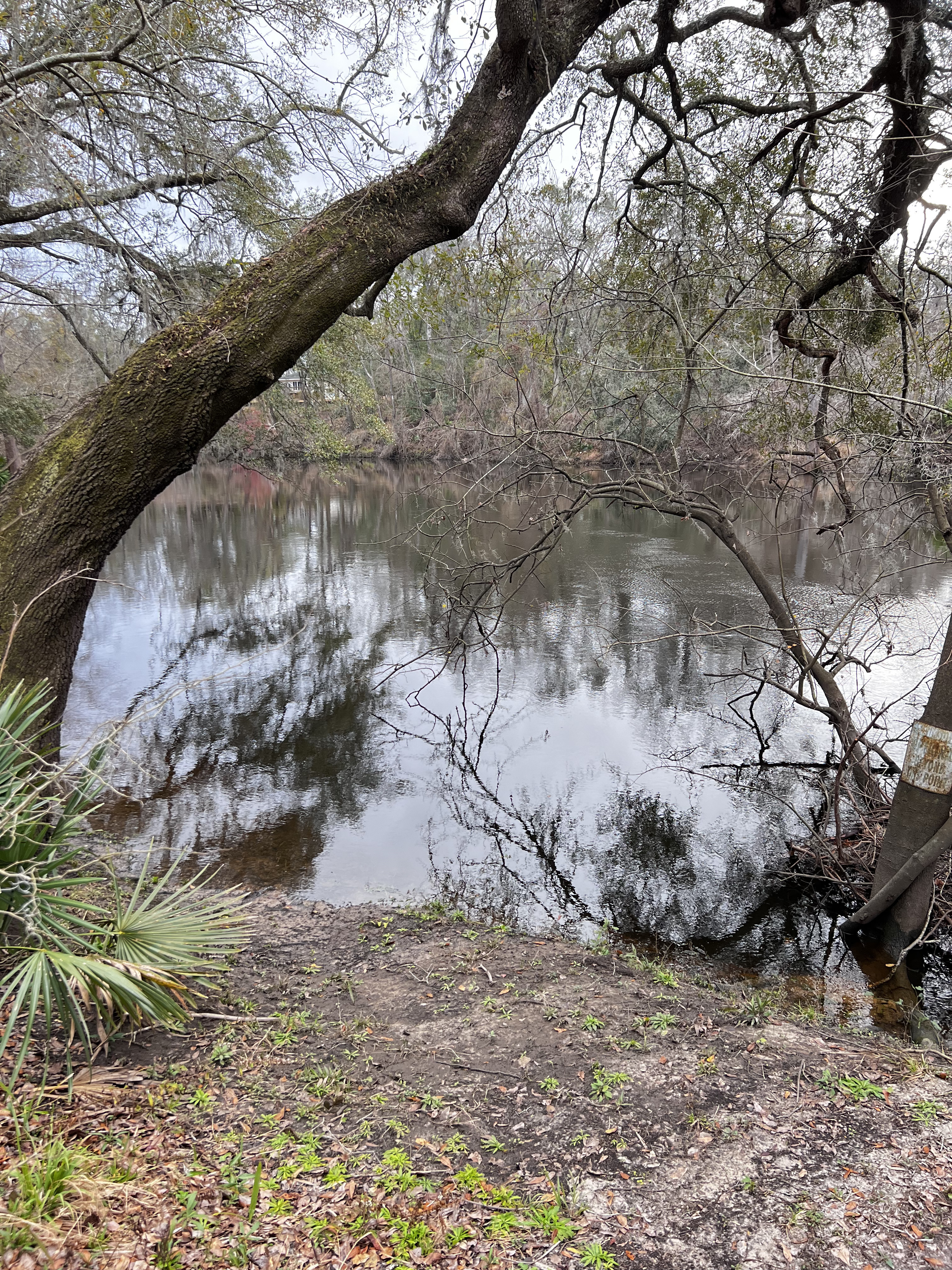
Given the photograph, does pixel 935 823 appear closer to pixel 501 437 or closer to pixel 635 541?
pixel 501 437

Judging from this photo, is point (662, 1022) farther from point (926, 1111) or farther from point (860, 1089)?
point (926, 1111)

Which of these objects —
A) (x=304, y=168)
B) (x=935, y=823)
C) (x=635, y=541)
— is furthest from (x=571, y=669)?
(x=635, y=541)

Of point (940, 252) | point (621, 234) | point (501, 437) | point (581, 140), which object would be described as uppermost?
point (581, 140)

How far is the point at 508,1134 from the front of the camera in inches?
113

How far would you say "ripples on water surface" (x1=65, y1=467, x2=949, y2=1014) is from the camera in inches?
244

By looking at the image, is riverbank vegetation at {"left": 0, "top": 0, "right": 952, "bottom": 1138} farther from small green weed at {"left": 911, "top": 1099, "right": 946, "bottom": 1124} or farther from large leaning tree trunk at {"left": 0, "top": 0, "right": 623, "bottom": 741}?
small green weed at {"left": 911, "top": 1099, "right": 946, "bottom": 1124}

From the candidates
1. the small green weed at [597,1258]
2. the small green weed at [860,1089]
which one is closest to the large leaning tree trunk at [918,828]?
the small green weed at [860,1089]

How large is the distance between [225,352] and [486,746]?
5826mm

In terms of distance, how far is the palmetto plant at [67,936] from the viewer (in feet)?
8.61

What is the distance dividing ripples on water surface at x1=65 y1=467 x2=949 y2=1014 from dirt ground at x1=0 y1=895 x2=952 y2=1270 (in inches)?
60.1

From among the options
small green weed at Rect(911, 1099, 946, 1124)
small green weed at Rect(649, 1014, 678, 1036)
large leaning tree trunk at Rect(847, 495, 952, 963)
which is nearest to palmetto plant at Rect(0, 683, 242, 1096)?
small green weed at Rect(649, 1014, 678, 1036)

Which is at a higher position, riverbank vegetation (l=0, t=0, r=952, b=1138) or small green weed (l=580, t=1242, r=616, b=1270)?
riverbank vegetation (l=0, t=0, r=952, b=1138)

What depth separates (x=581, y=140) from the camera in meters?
6.66

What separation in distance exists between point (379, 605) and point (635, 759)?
7612mm
